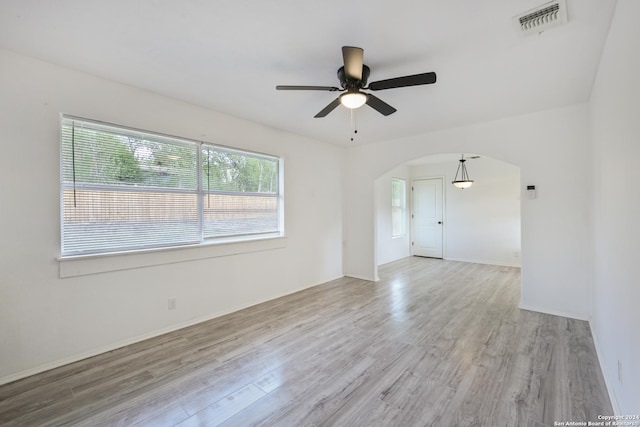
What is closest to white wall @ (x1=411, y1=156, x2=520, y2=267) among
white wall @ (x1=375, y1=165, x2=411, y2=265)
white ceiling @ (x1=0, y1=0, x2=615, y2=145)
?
white wall @ (x1=375, y1=165, x2=411, y2=265)

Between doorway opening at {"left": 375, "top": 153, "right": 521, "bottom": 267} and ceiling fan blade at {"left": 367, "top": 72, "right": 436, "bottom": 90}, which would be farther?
A: doorway opening at {"left": 375, "top": 153, "right": 521, "bottom": 267}

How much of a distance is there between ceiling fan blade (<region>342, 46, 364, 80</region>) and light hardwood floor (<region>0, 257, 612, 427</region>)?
2.47 m

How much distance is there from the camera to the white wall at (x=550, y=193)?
3.32m

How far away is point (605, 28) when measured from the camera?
1885 millimetres

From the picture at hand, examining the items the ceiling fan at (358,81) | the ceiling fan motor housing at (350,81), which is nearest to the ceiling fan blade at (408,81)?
the ceiling fan at (358,81)

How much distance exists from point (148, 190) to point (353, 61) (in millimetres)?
2514

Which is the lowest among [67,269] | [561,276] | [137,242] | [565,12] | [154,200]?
[561,276]

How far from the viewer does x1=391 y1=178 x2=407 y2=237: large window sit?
724 centimetres

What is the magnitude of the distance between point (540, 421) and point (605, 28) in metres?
2.75

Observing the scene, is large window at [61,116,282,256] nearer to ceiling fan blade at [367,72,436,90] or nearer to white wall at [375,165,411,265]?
ceiling fan blade at [367,72,436,90]

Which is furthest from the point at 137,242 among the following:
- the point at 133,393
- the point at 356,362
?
the point at 356,362

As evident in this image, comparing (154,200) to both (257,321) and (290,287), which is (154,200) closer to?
(257,321)

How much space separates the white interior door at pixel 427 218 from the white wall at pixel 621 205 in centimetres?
507

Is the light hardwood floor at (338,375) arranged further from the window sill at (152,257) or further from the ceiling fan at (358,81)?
the ceiling fan at (358,81)
